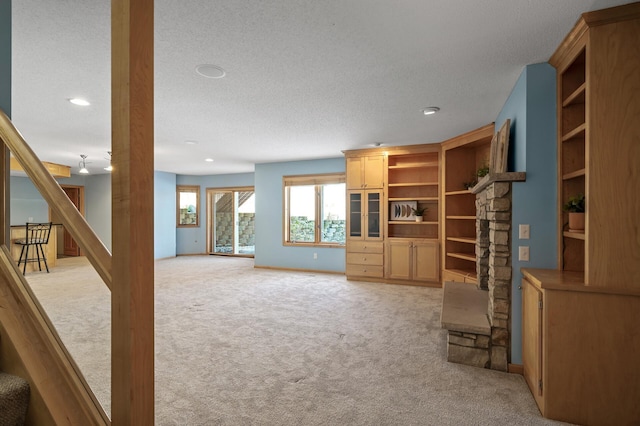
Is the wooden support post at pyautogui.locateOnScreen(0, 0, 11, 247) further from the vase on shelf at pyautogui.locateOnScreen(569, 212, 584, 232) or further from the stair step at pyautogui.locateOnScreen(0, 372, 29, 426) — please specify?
the vase on shelf at pyautogui.locateOnScreen(569, 212, 584, 232)

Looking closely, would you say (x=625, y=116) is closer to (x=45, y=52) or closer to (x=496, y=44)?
(x=496, y=44)

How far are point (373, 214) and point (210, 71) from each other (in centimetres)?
422

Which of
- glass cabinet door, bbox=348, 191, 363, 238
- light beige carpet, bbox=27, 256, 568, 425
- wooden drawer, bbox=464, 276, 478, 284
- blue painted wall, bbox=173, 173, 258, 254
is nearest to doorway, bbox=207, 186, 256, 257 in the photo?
blue painted wall, bbox=173, 173, 258, 254

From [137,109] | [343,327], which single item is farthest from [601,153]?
[343,327]

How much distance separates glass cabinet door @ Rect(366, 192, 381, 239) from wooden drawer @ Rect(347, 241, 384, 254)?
0.15 m

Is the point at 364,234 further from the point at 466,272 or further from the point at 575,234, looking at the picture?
the point at 575,234

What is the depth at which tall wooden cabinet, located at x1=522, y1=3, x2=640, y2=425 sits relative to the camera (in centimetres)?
196

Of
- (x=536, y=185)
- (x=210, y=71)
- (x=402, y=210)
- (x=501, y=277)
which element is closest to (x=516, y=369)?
(x=501, y=277)

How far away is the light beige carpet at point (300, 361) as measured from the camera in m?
2.19

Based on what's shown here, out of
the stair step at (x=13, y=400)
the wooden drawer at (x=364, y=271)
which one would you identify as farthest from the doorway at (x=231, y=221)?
the stair step at (x=13, y=400)

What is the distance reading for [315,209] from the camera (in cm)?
730

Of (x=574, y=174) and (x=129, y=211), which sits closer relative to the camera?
(x=129, y=211)

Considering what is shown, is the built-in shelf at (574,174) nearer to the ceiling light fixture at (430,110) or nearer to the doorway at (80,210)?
the ceiling light fixture at (430,110)

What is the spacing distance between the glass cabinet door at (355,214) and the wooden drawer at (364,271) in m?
0.60
